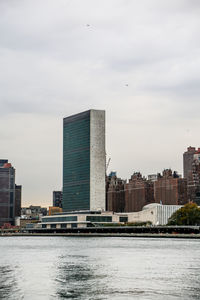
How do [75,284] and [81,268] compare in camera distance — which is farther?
[81,268]

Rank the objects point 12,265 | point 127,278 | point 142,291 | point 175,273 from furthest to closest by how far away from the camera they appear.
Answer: point 12,265, point 175,273, point 127,278, point 142,291

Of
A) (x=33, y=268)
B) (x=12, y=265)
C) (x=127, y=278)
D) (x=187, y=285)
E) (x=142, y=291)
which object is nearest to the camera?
(x=142, y=291)

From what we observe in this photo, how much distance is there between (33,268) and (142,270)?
Answer: 17393 millimetres

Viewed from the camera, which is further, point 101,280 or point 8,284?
point 101,280

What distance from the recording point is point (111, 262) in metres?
102

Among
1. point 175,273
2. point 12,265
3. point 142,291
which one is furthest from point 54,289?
point 12,265

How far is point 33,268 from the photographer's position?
90375mm

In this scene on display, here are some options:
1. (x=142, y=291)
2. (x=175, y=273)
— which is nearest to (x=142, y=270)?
(x=175, y=273)

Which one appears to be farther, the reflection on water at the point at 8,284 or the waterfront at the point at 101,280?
the waterfront at the point at 101,280

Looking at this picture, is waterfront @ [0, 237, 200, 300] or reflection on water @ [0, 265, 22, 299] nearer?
reflection on water @ [0, 265, 22, 299]

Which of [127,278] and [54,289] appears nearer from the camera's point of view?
[54,289]

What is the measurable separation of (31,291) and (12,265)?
110 ft

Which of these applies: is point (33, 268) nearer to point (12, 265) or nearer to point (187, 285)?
point (12, 265)

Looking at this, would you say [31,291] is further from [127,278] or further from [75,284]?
[127,278]
